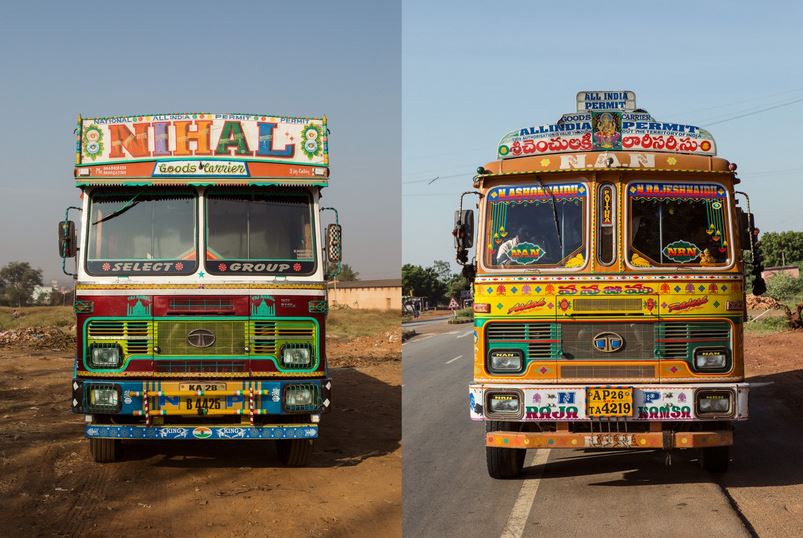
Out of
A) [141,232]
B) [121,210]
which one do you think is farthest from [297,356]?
[121,210]

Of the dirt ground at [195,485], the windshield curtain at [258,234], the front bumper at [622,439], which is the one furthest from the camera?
the windshield curtain at [258,234]

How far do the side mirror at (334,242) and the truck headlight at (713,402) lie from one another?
150 inches

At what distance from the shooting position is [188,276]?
9.04 meters

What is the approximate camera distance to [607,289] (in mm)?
8047

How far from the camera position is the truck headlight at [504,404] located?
799cm

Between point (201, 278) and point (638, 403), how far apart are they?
14.2ft

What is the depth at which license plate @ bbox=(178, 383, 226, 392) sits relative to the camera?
8898 millimetres

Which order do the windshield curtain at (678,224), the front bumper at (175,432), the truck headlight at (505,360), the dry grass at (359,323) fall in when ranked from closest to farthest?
1. the truck headlight at (505,360)
2. the windshield curtain at (678,224)
3. the front bumper at (175,432)
4. the dry grass at (359,323)

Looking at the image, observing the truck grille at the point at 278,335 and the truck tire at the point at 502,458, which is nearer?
the truck tire at the point at 502,458

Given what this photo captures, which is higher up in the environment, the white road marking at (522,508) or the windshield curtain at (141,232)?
the windshield curtain at (141,232)

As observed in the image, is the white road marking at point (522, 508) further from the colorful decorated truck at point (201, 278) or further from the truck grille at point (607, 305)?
the colorful decorated truck at point (201, 278)

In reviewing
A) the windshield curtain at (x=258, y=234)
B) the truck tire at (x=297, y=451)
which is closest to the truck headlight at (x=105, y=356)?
the windshield curtain at (x=258, y=234)

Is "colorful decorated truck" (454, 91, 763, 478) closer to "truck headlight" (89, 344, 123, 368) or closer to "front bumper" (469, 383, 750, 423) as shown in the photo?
"front bumper" (469, 383, 750, 423)

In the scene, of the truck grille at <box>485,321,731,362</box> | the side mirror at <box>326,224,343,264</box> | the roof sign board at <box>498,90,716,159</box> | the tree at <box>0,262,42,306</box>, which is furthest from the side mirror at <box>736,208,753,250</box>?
the tree at <box>0,262,42,306</box>
